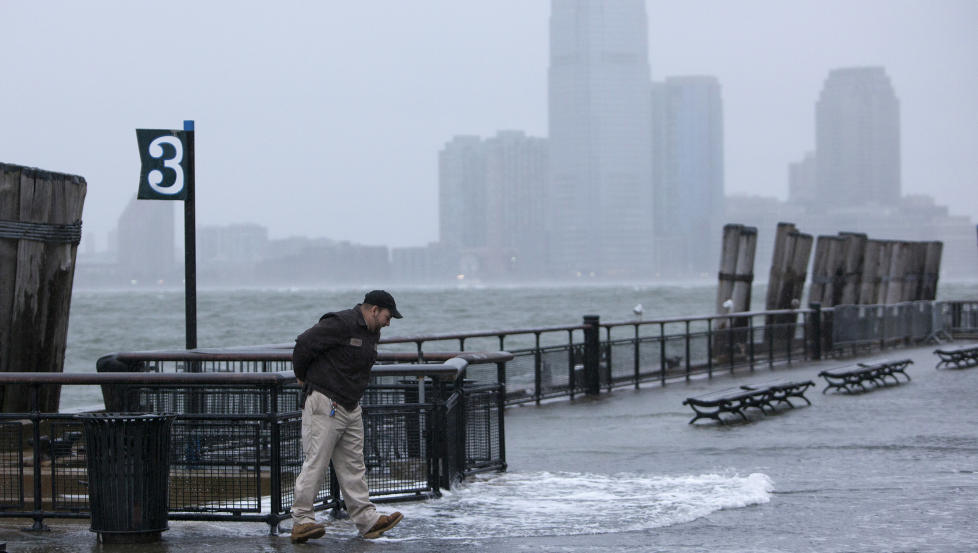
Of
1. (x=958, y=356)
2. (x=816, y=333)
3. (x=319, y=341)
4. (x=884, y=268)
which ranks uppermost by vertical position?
(x=884, y=268)

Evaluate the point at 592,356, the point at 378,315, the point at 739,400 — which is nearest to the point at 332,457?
the point at 378,315

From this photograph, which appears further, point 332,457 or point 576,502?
point 576,502

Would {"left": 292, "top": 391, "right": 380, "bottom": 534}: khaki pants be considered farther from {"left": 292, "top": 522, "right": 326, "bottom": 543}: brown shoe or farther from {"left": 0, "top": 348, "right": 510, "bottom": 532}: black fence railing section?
{"left": 0, "top": 348, "right": 510, "bottom": 532}: black fence railing section

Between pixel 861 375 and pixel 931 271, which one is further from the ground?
pixel 931 271

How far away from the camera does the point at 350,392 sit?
8641 millimetres

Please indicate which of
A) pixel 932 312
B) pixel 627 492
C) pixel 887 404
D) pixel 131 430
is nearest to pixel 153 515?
pixel 131 430

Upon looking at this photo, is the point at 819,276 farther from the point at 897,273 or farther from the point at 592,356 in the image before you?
the point at 592,356

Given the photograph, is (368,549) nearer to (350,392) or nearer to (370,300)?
(350,392)

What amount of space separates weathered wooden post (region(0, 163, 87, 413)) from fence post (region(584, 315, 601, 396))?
1063 centimetres

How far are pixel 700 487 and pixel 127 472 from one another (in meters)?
5.15

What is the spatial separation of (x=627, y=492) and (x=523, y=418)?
718 centimetres

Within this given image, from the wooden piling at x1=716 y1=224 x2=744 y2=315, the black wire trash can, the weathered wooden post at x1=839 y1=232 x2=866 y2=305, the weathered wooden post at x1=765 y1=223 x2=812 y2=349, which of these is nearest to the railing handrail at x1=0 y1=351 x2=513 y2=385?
the black wire trash can

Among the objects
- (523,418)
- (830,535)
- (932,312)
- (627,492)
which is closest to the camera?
(830,535)

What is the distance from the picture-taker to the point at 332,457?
29.3 feet
